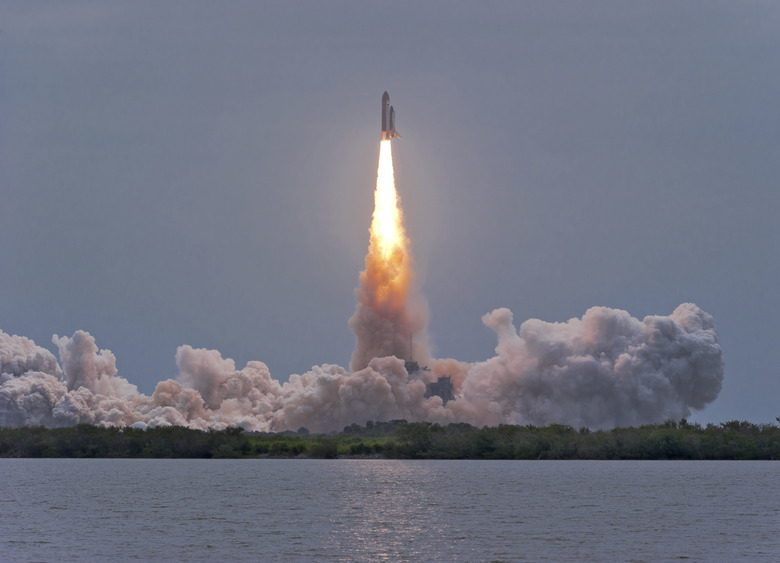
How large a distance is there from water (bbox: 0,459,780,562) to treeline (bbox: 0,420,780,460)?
7.73m

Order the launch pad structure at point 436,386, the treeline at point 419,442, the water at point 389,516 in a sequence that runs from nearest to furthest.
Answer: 1. the water at point 389,516
2. the treeline at point 419,442
3. the launch pad structure at point 436,386

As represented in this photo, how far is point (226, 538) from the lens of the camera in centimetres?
5600

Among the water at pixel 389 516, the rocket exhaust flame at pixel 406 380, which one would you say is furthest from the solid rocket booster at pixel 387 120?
the water at pixel 389 516

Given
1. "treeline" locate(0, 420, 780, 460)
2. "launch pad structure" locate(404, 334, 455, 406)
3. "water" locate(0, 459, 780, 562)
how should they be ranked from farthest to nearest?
"launch pad structure" locate(404, 334, 455, 406) < "treeline" locate(0, 420, 780, 460) < "water" locate(0, 459, 780, 562)

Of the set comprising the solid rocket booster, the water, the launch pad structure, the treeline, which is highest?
the solid rocket booster

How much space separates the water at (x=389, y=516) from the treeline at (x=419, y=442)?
25.4 ft

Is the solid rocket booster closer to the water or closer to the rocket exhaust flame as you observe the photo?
the rocket exhaust flame

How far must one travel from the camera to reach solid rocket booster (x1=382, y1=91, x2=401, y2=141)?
387 ft

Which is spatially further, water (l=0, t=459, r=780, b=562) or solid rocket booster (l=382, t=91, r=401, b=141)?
solid rocket booster (l=382, t=91, r=401, b=141)

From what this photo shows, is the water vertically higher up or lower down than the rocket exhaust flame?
lower down

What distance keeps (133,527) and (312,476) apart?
4427 cm

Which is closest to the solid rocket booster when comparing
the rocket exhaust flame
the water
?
the rocket exhaust flame

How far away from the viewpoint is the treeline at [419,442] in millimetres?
115562

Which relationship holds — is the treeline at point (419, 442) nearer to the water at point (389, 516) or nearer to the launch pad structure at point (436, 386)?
the launch pad structure at point (436, 386)
